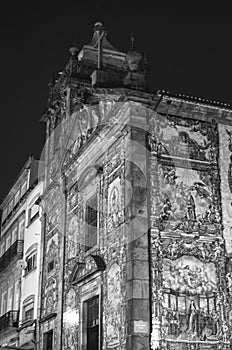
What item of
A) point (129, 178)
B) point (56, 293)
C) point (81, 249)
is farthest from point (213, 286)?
point (56, 293)

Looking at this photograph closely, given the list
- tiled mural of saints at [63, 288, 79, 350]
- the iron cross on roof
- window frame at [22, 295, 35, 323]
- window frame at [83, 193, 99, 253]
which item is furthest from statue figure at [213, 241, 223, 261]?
window frame at [22, 295, 35, 323]

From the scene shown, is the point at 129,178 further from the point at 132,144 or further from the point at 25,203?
the point at 25,203

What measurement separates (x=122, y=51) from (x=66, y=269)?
957 centimetres

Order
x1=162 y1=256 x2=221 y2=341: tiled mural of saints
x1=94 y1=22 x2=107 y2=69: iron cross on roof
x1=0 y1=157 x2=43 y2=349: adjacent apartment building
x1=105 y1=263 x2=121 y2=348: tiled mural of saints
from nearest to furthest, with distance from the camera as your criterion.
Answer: x1=162 y1=256 x2=221 y2=341: tiled mural of saints, x1=105 y1=263 x2=121 y2=348: tiled mural of saints, x1=94 y1=22 x2=107 y2=69: iron cross on roof, x1=0 y1=157 x2=43 y2=349: adjacent apartment building

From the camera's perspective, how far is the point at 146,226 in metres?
17.2

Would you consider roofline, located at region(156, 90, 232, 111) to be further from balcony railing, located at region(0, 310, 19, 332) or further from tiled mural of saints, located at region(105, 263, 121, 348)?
balcony railing, located at region(0, 310, 19, 332)

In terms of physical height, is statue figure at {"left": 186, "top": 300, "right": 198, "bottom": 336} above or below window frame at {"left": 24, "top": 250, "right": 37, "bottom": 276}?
below

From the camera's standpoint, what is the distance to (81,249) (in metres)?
21.0

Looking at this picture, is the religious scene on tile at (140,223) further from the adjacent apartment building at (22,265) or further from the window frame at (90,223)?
the adjacent apartment building at (22,265)

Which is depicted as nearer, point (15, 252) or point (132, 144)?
point (132, 144)

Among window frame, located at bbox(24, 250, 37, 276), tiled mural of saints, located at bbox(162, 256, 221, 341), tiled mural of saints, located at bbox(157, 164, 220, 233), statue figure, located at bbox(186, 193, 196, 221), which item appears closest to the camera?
tiled mural of saints, located at bbox(162, 256, 221, 341)

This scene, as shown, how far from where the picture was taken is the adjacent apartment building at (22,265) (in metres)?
27.2

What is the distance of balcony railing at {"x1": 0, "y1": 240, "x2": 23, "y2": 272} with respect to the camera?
3058 centimetres

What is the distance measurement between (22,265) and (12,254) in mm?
2619
